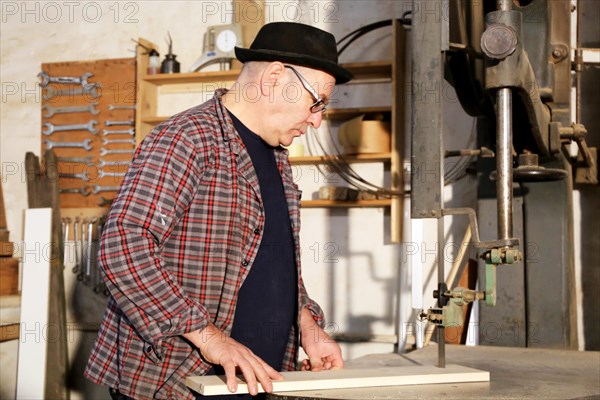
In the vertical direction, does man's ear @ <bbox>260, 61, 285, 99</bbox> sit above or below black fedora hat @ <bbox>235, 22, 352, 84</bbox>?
below

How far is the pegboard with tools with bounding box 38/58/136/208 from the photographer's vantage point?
12.9 feet

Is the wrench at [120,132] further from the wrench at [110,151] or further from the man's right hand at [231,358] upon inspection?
the man's right hand at [231,358]

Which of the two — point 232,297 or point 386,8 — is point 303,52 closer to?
point 232,297

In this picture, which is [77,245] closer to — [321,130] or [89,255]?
[89,255]

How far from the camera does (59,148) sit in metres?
4.03

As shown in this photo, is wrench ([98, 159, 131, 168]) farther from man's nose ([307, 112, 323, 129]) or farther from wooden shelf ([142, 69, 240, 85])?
man's nose ([307, 112, 323, 129])

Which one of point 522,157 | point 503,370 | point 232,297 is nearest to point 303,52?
point 232,297

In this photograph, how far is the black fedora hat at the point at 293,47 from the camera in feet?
5.61

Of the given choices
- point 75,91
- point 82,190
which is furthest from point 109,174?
point 75,91

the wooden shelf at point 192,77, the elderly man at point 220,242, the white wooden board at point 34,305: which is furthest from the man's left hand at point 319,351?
the wooden shelf at point 192,77

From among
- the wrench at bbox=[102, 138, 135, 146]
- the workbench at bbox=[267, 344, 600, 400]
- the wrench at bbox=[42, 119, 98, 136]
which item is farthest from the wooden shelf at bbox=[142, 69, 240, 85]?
the workbench at bbox=[267, 344, 600, 400]

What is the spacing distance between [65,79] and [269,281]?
2716mm

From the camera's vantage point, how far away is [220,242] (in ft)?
5.21

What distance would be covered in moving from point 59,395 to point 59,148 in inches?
48.2
